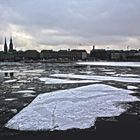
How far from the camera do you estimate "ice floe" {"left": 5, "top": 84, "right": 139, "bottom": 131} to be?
→ 13.5 meters

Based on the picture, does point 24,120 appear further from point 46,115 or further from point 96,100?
point 96,100

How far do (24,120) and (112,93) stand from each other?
9.74m

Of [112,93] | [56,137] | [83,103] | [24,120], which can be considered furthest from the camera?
[112,93]

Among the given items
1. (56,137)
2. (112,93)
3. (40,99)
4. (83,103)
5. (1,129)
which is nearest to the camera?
(56,137)

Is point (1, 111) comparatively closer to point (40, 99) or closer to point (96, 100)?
point (40, 99)

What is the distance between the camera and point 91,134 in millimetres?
12383

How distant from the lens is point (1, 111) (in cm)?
1658

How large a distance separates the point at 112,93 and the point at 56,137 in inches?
444

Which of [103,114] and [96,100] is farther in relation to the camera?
[96,100]

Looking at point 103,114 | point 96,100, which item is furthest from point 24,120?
point 96,100

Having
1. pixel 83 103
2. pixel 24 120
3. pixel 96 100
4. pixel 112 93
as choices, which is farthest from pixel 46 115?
pixel 112 93

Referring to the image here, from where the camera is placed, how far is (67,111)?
15977 millimetres

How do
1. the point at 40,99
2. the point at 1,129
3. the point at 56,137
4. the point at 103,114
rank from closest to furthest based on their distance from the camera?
the point at 56,137 → the point at 1,129 → the point at 103,114 → the point at 40,99

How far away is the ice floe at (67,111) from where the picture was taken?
13531mm
